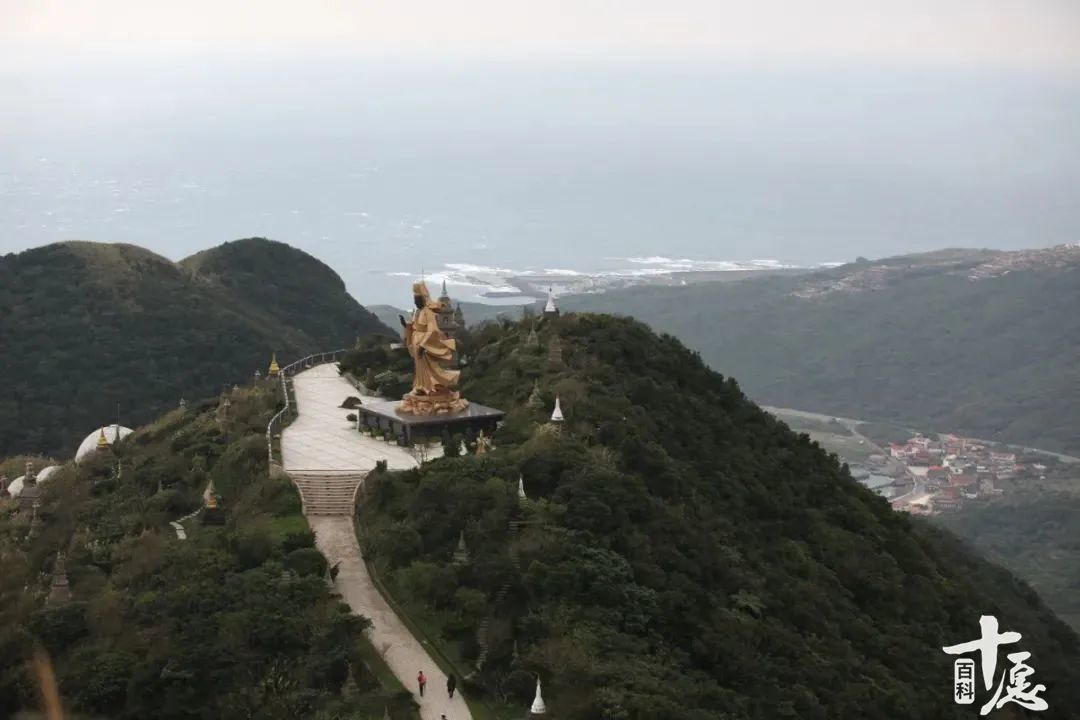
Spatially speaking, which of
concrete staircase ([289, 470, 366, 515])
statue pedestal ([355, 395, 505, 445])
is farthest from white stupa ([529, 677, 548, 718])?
statue pedestal ([355, 395, 505, 445])

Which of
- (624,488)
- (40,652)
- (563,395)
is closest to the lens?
(40,652)

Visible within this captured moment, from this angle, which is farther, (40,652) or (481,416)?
(481,416)

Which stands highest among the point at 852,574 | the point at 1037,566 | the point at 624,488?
the point at 624,488

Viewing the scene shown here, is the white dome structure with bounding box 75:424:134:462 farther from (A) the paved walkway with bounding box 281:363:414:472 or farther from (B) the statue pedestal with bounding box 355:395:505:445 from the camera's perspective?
(B) the statue pedestal with bounding box 355:395:505:445

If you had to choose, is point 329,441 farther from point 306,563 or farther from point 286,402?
point 306,563

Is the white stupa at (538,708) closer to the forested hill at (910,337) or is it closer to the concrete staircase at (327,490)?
the concrete staircase at (327,490)

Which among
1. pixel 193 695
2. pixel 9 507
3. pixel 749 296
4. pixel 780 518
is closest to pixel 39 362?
pixel 9 507

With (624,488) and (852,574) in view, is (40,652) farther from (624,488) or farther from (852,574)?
(852,574)

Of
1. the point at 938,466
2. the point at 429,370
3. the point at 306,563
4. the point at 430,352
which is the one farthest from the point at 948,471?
the point at 306,563
